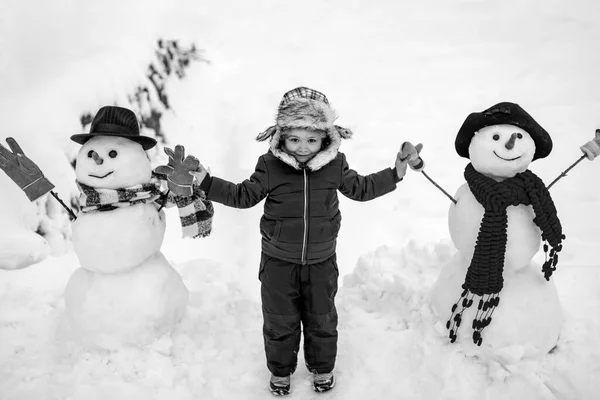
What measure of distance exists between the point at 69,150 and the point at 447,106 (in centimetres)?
421

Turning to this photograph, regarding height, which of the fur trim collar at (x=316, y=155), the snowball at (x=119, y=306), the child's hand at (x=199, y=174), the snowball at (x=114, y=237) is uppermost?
the fur trim collar at (x=316, y=155)

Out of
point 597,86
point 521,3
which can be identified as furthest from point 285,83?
point 521,3

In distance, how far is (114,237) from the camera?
7.64 ft

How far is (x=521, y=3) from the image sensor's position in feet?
24.5

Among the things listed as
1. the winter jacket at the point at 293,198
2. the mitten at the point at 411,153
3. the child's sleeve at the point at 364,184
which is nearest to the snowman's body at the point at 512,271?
the mitten at the point at 411,153

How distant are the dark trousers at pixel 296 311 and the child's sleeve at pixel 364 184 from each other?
1.06 feet

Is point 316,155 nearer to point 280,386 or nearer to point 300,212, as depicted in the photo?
point 300,212

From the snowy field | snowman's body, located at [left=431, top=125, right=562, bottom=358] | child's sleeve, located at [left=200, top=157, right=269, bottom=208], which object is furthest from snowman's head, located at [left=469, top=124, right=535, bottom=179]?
child's sleeve, located at [left=200, top=157, right=269, bottom=208]

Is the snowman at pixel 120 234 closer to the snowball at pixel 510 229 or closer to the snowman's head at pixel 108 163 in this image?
the snowman's head at pixel 108 163

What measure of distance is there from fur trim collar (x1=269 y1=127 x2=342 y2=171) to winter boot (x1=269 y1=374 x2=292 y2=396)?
1.01 metres

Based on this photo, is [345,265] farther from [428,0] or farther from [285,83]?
[428,0]

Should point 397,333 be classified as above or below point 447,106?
below

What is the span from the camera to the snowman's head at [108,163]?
2277 mm

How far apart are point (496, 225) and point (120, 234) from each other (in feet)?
5.64
